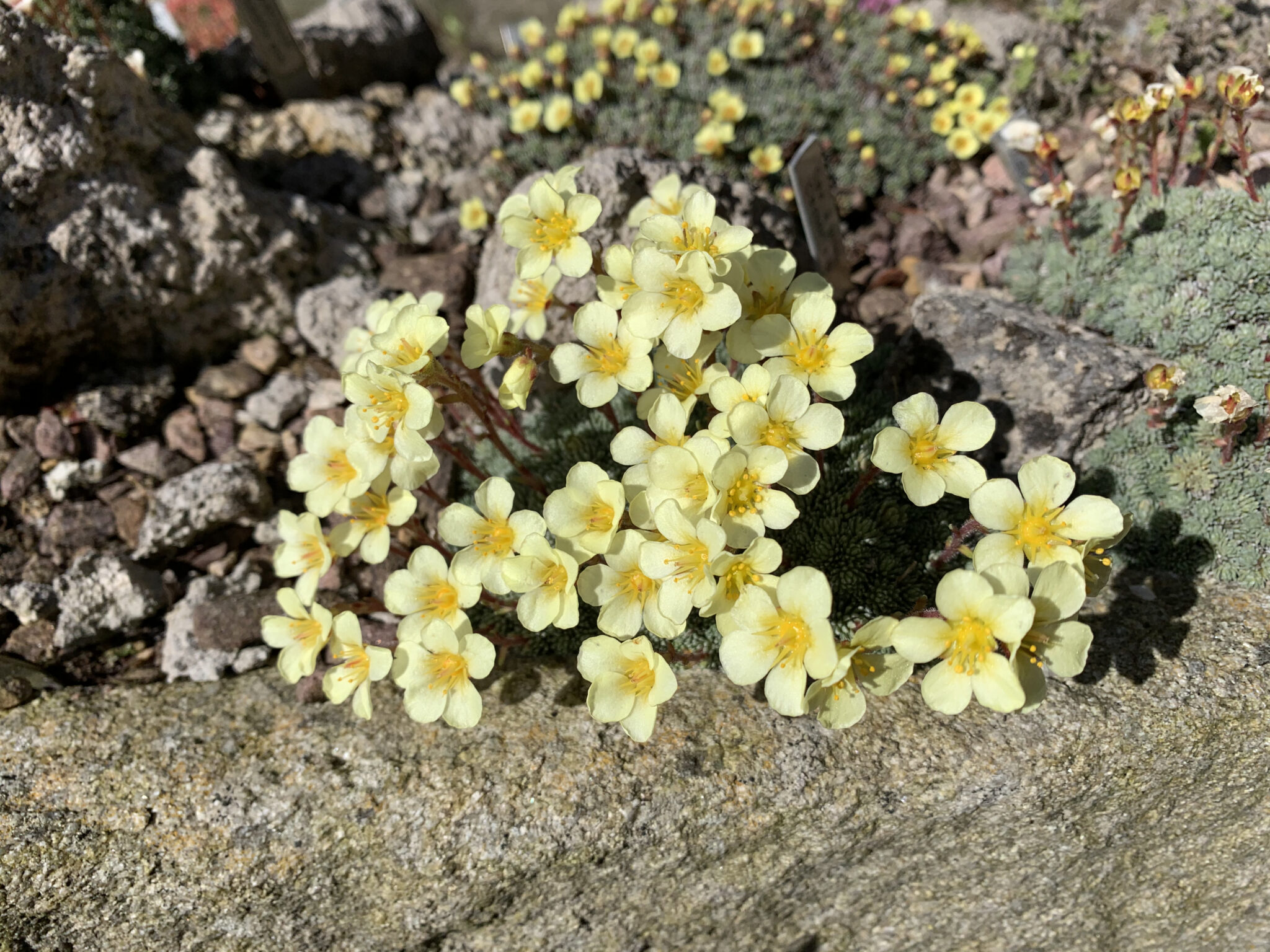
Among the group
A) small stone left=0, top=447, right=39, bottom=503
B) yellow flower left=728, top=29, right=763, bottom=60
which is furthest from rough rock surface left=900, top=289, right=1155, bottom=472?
small stone left=0, top=447, right=39, bottom=503

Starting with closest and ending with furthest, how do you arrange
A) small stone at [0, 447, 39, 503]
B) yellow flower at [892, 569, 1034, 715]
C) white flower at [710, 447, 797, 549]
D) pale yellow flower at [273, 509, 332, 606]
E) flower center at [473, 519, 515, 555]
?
yellow flower at [892, 569, 1034, 715]
white flower at [710, 447, 797, 549]
flower center at [473, 519, 515, 555]
pale yellow flower at [273, 509, 332, 606]
small stone at [0, 447, 39, 503]

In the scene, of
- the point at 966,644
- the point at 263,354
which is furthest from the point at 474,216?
the point at 966,644

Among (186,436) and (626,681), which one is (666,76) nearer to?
(186,436)

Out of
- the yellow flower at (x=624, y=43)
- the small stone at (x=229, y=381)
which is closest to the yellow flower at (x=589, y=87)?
the yellow flower at (x=624, y=43)

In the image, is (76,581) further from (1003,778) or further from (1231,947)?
(1231,947)

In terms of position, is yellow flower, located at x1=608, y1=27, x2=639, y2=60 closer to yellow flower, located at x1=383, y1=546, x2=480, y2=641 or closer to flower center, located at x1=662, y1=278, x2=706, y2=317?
flower center, located at x1=662, y1=278, x2=706, y2=317

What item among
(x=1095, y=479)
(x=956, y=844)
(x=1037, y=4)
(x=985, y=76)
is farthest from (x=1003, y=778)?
(x=1037, y=4)

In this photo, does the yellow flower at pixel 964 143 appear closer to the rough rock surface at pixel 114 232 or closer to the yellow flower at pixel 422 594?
the rough rock surface at pixel 114 232

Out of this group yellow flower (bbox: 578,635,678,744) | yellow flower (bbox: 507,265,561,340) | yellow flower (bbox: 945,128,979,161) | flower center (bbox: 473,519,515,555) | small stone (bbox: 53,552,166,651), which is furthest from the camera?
yellow flower (bbox: 945,128,979,161)
